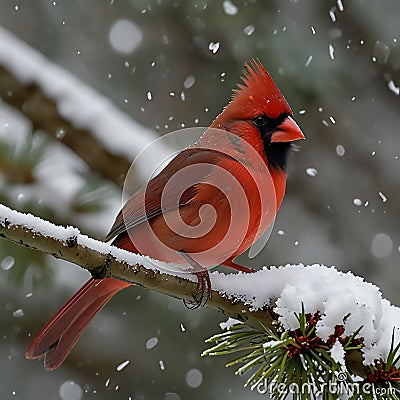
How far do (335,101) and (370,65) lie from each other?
1.21 ft

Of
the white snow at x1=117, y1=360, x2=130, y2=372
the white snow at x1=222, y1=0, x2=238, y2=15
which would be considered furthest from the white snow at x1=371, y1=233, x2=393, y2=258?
the white snow at x1=222, y1=0, x2=238, y2=15

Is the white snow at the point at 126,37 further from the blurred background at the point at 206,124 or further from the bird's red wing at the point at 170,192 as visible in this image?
the bird's red wing at the point at 170,192

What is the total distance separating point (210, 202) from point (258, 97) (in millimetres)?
455

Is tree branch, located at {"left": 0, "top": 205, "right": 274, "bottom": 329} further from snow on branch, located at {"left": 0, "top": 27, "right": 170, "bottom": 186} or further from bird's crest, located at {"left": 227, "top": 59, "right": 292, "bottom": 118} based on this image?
snow on branch, located at {"left": 0, "top": 27, "right": 170, "bottom": 186}

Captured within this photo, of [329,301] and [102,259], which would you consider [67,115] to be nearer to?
[102,259]

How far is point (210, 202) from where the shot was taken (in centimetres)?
219

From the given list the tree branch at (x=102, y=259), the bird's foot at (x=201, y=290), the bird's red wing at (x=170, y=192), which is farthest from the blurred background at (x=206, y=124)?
the tree branch at (x=102, y=259)

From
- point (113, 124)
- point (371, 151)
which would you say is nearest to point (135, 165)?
point (113, 124)

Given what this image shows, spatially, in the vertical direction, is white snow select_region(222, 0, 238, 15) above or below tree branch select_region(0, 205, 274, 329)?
above

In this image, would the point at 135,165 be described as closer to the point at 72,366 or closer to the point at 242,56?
the point at 242,56

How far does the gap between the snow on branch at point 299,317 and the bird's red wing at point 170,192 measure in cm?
53

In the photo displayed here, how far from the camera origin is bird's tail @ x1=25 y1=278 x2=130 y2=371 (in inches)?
85.4

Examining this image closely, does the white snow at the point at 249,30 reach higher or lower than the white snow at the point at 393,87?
lower

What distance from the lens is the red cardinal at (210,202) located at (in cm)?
217
